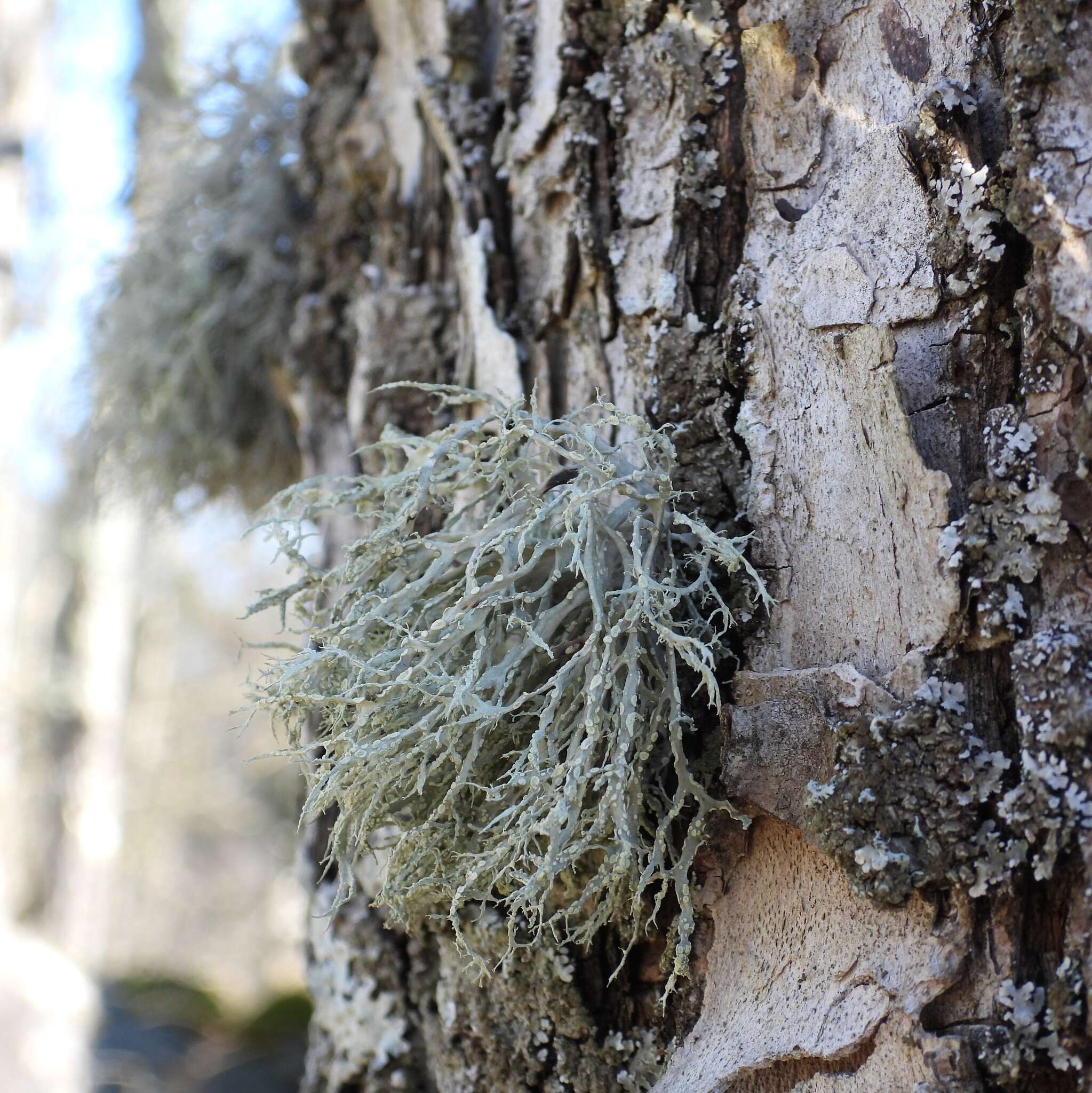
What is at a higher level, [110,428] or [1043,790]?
[110,428]

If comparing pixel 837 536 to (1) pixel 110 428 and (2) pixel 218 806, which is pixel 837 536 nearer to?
(1) pixel 110 428

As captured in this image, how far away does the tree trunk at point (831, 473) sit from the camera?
2.67 ft

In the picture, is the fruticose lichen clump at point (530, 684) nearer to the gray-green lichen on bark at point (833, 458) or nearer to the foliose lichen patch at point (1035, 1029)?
the gray-green lichen on bark at point (833, 458)

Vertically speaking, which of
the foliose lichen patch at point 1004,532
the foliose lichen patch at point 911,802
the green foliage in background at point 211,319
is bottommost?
the foliose lichen patch at point 911,802

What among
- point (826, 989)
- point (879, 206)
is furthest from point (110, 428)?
point (826, 989)

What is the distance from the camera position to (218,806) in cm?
1155

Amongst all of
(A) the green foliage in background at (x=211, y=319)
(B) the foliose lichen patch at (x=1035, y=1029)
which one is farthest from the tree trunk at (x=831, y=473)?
(A) the green foliage in background at (x=211, y=319)

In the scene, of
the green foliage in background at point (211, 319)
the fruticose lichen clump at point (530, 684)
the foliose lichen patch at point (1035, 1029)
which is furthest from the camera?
the green foliage in background at point (211, 319)

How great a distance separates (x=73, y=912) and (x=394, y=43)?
4556 mm

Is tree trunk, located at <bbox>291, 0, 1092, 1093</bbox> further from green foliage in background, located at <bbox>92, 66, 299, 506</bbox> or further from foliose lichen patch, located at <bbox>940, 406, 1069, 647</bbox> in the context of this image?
green foliage in background, located at <bbox>92, 66, 299, 506</bbox>

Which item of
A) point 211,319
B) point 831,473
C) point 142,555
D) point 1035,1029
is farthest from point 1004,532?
point 142,555

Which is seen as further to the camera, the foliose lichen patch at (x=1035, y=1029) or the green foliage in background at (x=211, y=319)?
the green foliage in background at (x=211, y=319)

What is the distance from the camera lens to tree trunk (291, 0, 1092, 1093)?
0.81 meters

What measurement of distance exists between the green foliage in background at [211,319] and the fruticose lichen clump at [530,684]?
0.77m
